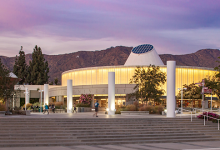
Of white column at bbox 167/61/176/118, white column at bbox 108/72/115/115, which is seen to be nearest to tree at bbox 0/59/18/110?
white column at bbox 108/72/115/115

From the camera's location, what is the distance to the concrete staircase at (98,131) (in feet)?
53.3

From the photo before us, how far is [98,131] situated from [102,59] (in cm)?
17463

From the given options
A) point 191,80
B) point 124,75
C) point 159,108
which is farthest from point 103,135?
point 191,80

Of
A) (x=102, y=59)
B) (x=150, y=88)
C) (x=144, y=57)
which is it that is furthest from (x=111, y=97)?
(x=102, y=59)

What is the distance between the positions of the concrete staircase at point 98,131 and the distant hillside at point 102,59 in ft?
515

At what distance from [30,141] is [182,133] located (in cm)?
986

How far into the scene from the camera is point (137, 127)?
62.8ft

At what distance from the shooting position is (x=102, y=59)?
630ft

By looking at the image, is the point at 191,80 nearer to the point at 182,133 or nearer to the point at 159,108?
the point at 159,108

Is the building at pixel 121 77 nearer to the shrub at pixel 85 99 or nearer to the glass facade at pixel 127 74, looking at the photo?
the glass facade at pixel 127 74

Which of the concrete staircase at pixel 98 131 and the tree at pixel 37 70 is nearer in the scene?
the concrete staircase at pixel 98 131

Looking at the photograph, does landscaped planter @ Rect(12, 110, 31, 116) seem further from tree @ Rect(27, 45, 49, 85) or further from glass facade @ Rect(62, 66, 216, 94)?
tree @ Rect(27, 45, 49, 85)

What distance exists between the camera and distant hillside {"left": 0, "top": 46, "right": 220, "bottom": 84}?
180500 millimetres

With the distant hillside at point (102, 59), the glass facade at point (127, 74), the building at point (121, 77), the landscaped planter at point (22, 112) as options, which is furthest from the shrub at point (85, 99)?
the distant hillside at point (102, 59)
